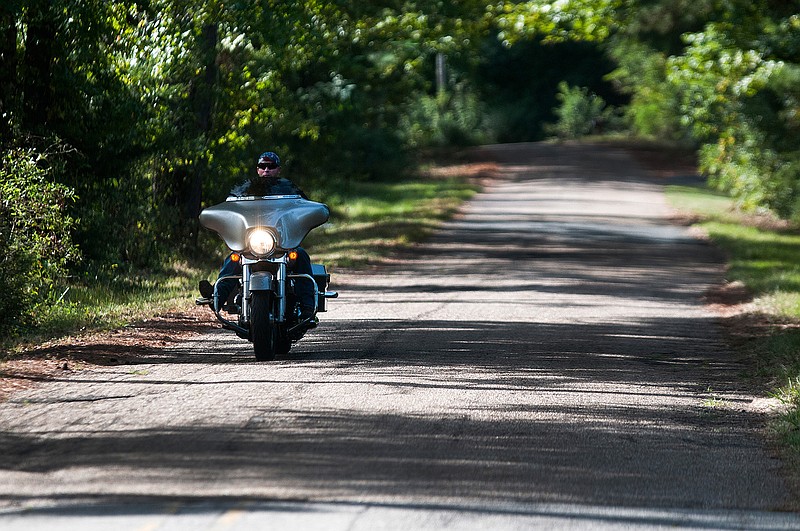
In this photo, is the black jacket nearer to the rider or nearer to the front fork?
the rider

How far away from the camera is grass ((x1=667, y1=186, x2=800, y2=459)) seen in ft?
35.0

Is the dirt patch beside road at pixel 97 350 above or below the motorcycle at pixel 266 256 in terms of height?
below

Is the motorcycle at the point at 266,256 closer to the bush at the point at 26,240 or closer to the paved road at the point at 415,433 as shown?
the paved road at the point at 415,433

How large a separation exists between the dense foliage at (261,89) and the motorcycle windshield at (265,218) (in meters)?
2.31

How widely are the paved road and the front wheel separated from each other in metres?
0.16

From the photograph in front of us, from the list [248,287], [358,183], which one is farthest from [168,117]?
[358,183]

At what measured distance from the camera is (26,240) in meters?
12.6

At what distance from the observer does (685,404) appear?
32.0 ft

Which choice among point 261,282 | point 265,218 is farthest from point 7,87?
point 261,282

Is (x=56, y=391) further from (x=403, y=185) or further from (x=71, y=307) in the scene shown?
(x=403, y=185)

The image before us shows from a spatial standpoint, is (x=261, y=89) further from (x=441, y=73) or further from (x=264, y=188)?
(x=441, y=73)

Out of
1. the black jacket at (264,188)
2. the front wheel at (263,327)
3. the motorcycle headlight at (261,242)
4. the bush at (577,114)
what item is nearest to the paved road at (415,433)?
the front wheel at (263,327)

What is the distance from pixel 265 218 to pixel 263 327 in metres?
0.87

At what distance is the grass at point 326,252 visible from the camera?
1339 cm
